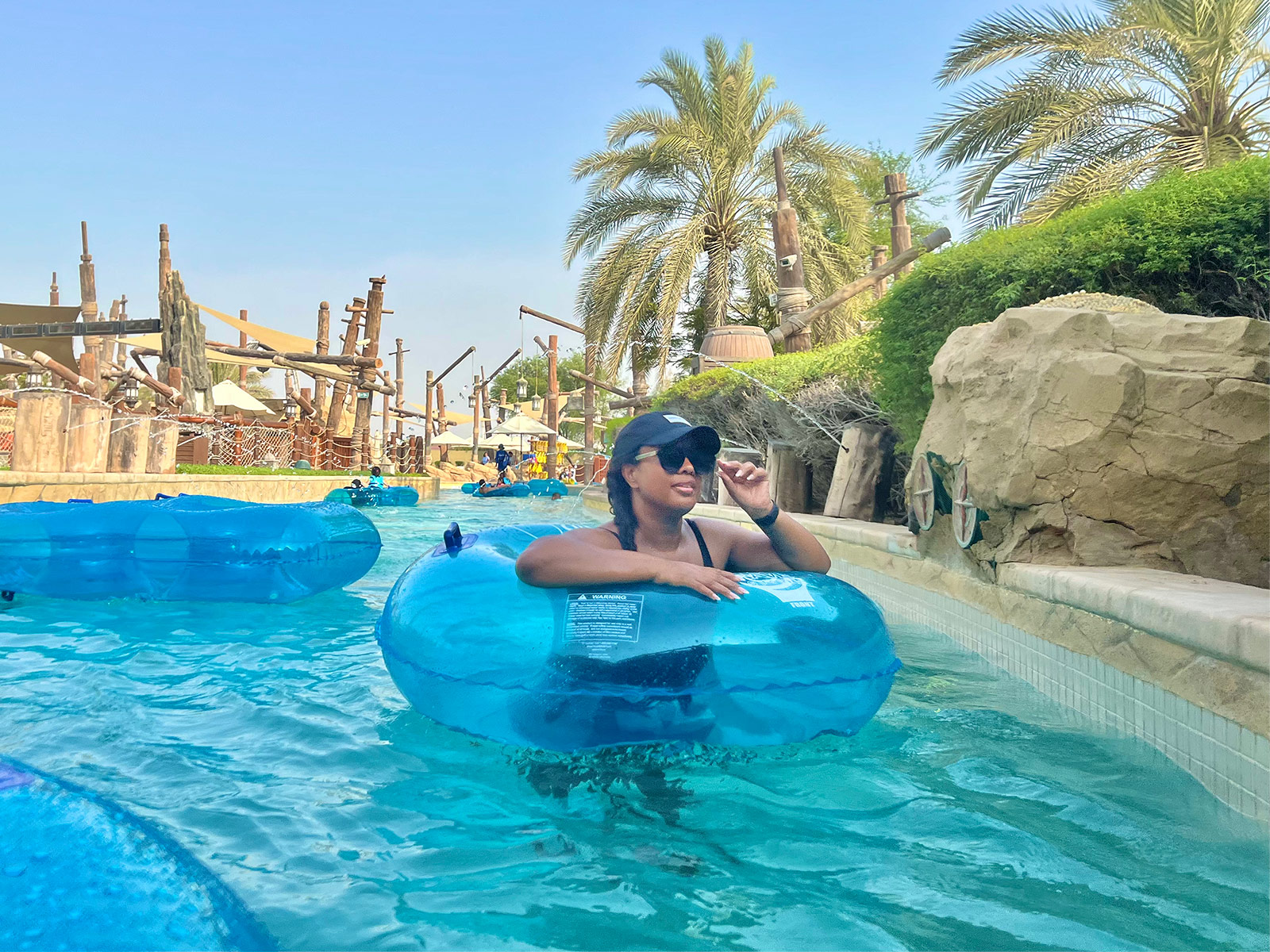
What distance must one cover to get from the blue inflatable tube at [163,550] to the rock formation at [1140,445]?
4823 mm

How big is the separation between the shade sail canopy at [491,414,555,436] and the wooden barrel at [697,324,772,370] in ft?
46.1

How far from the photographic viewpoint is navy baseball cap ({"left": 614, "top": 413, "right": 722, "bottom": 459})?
10.4 feet

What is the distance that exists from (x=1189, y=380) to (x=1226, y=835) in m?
2.75

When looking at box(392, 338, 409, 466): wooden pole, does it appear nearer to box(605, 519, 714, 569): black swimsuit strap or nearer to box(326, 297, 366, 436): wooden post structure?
box(326, 297, 366, 436): wooden post structure

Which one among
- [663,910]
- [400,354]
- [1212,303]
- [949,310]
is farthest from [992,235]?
[400,354]

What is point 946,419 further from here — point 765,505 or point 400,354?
point 400,354

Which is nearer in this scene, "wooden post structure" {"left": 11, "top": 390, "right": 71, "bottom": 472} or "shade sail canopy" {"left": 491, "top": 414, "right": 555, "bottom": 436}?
"wooden post structure" {"left": 11, "top": 390, "right": 71, "bottom": 472}

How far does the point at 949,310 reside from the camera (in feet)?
25.5

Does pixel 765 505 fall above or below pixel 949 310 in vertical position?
below

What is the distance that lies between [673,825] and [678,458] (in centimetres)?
116

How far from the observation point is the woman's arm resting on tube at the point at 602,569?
310 cm

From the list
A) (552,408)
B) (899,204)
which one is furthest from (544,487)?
(899,204)

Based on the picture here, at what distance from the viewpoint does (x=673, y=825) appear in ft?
9.85

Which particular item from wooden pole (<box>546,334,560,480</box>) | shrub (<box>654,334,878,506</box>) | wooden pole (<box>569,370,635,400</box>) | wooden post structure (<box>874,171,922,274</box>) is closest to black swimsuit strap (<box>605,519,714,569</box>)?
shrub (<box>654,334,878,506</box>)
